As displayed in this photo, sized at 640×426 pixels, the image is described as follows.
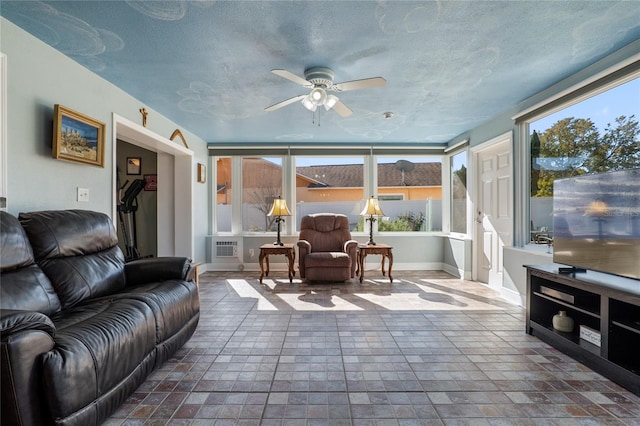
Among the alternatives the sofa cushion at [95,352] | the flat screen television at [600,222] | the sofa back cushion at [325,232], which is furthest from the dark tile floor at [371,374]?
the sofa back cushion at [325,232]

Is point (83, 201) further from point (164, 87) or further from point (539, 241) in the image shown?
point (539, 241)

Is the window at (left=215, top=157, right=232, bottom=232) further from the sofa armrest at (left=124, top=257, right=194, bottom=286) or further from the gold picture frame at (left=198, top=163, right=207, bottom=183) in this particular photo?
the sofa armrest at (left=124, top=257, right=194, bottom=286)

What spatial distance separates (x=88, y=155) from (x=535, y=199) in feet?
14.3

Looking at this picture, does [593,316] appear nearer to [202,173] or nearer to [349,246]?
[349,246]

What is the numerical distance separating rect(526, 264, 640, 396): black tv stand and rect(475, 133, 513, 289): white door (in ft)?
4.25

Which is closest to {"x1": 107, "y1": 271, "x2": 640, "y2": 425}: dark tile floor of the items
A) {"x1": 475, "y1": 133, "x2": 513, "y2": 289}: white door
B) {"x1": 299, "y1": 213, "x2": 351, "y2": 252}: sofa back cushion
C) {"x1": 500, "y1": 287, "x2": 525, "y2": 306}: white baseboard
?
{"x1": 500, "y1": 287, "x2": 525, "y2": 306}: white baseboard

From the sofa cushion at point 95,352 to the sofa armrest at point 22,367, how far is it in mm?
38

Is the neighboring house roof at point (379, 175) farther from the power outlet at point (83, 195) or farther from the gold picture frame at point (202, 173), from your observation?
the power outlet at point (83, 195)

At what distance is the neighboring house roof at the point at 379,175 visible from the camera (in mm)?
5941

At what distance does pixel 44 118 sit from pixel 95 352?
1924 mm

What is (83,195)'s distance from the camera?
9.23ft

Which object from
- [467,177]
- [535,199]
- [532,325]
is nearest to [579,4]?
[535,199]

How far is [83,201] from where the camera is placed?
2.81 m

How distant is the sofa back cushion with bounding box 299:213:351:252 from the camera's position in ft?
17.0
